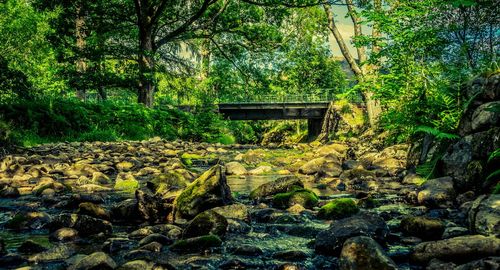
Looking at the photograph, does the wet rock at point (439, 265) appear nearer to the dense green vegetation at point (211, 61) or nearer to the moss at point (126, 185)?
the dense green vegetation at point (211, 61)

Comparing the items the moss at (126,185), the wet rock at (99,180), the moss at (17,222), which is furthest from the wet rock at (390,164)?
the moss at (17,222)

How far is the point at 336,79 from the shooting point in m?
45.7

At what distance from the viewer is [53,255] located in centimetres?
354

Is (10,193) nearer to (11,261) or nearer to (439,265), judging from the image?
(11,261)

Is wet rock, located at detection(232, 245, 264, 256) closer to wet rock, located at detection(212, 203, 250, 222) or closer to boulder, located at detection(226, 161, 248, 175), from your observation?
wet rock, located at detection(212, 203, 250, 222)

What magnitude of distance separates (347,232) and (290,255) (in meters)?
0.56

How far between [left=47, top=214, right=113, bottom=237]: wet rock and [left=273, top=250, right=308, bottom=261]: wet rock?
1.79 metres

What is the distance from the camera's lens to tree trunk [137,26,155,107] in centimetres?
1969

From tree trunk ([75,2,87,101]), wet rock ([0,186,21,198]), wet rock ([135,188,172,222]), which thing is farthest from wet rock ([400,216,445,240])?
tree trunk ([75,2,87,101])

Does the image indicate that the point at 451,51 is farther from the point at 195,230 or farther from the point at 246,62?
the point at 246,62

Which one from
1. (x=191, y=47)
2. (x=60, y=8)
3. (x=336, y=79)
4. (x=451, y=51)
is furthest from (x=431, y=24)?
(x=336, y=79)

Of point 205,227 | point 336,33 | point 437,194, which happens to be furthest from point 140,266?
point 336,33

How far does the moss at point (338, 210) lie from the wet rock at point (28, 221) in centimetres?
302

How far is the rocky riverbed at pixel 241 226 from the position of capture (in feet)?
10.9
